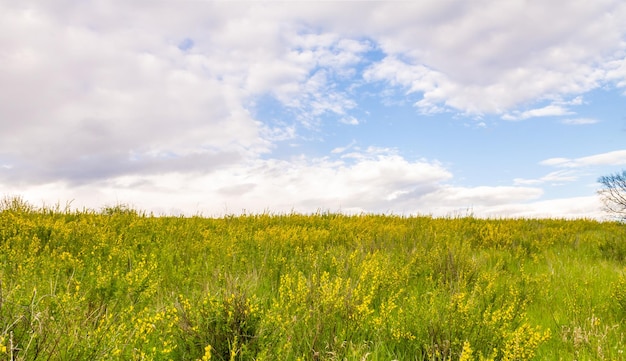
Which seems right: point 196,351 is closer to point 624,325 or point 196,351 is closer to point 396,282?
point 396,282

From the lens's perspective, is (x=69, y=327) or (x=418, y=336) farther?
(x=418, y=336)

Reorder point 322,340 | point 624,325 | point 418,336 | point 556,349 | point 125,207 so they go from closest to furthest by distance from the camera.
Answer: point 322,340 → point 418,336 → point 556,349 → point 624,325 → point 125,207

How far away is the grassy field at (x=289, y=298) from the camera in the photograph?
272cm

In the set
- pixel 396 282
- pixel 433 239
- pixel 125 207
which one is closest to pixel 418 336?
pixel 396 282

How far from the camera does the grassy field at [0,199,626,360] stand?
8.93ft

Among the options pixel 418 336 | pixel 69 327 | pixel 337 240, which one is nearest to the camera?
pixel 69 327

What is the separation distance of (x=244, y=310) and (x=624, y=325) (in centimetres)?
401

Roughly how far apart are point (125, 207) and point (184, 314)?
888 cm

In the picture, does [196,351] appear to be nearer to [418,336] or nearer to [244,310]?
[244,310]

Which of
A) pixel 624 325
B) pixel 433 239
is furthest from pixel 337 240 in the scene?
pixel 624 325

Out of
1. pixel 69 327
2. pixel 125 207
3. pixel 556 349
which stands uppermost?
pixel 125 207

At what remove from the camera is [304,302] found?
344 centimetres

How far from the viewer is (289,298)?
3.86 metres

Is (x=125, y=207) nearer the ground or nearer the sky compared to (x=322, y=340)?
nearer the sky
